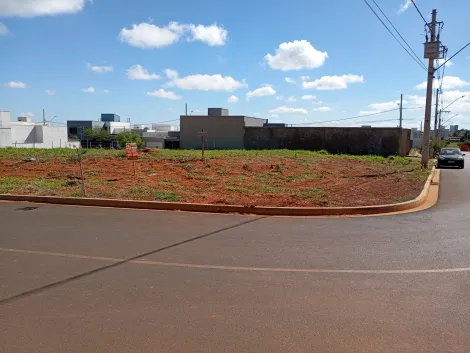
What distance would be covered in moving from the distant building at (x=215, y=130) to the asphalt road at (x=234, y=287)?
40752mm

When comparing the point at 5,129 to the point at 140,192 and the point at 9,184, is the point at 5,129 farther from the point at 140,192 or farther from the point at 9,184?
the point at 140,192

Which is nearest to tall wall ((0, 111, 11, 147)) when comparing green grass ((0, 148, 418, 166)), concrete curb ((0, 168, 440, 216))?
green grass ((0, 148, 418, 166))

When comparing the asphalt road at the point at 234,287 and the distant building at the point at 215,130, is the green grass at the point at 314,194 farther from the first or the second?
the distant building at the point at 215,130

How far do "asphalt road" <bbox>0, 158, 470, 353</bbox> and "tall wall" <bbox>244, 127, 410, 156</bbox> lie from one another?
36.4 m

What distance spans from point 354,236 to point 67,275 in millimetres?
4972

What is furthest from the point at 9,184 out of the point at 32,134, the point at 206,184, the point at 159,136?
the point at 159,136

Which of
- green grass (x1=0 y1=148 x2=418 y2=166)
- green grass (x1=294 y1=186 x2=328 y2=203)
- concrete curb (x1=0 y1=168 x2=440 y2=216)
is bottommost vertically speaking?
concrete curb (x1=0 y1=168 x2=440 y2=216)

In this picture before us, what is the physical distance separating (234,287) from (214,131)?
4582 cm

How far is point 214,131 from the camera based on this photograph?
1976 inches

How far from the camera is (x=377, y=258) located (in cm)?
619

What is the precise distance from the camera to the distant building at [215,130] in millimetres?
49000

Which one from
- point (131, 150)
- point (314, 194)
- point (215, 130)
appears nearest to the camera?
point (314, 194)

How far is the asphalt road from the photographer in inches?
145

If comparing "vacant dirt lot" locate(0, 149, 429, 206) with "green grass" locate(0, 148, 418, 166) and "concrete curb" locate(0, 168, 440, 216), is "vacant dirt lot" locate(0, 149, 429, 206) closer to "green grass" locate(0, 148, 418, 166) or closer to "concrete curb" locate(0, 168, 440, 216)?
"concrete curb" locate(0, 168, 440, 216)
